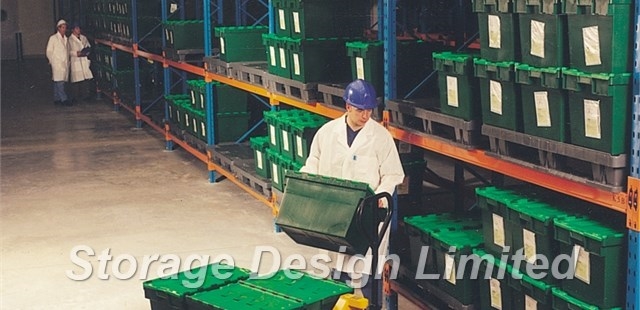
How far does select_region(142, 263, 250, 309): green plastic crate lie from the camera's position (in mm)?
5566

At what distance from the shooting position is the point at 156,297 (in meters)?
5.80

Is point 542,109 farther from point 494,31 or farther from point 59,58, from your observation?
point 59,58

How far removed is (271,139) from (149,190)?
2.54 m

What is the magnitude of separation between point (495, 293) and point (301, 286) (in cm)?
123

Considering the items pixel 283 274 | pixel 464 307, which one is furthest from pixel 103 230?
pixel 464 307

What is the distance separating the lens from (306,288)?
5.41 m

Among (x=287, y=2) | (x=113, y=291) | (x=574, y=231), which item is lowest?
(x=113, y=291)

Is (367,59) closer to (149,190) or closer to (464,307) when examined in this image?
(464,307)

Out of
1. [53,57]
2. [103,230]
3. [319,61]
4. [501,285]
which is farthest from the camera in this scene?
[53,57]

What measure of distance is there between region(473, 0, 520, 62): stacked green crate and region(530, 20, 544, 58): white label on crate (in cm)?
19

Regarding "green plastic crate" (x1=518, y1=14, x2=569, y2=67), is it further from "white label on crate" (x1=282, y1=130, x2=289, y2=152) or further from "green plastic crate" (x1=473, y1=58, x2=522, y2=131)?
"white label on crate" (x1=282, y1=130, x2=289, y2=152)

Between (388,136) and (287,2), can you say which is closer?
(388,136)

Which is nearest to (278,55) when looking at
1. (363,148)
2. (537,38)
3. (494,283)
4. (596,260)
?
(363,148)

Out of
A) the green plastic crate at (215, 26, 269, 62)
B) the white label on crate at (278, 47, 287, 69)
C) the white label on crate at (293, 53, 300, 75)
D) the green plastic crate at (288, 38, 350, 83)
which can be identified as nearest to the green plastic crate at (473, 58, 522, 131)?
the green plastic crate at (288, 38, 350, 83)
